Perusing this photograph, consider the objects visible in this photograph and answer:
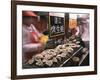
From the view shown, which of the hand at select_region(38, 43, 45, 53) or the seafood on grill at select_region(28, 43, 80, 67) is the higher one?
the hand at select_region(38, 43, 45, 53)

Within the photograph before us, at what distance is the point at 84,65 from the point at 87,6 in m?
0.56

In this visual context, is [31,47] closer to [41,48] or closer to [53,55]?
[41,48]

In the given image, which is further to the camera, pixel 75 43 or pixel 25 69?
→ pixel 75 43

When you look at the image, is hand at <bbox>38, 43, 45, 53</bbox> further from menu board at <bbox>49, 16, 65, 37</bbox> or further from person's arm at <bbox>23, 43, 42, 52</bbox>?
menu board at <bbox>49, 16, 65, 37</bbox>

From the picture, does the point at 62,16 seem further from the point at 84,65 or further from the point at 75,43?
the point at 84,65

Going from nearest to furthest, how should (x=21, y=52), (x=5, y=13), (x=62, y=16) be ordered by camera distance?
(x=5, y=13), (x=21, y=52), (x=62, y=16)

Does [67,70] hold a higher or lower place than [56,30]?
lower

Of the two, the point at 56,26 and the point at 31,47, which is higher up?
the point at 56,26

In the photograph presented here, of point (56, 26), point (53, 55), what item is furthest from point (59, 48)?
point (56, 26)

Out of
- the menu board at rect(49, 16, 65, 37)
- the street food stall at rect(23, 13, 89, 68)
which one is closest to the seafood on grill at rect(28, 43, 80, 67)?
the street food stall at rect(23, 13, 89, 68)

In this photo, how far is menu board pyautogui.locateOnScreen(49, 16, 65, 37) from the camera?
164 centimetres

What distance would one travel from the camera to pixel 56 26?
5.42ft

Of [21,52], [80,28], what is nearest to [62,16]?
[80,28]

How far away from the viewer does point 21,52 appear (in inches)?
61.2
